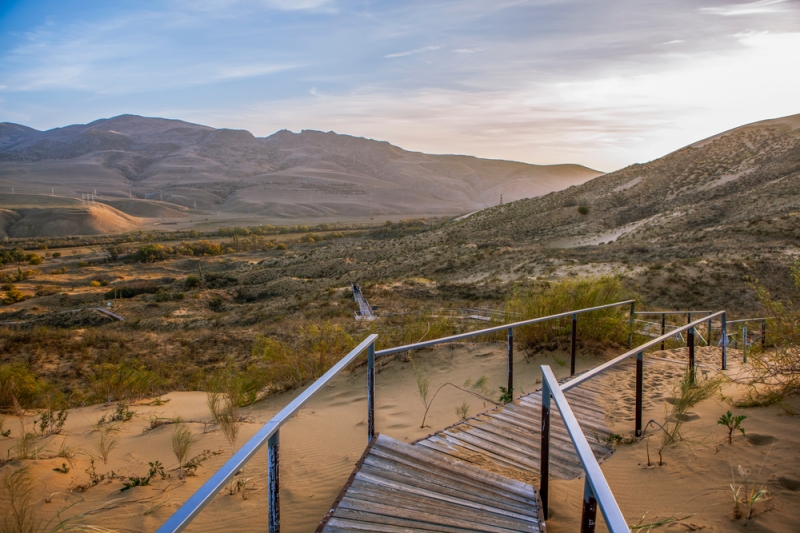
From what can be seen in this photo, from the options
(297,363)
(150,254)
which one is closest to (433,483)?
(297,363)

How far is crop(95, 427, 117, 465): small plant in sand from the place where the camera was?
17.9ft

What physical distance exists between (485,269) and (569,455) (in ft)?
89.1

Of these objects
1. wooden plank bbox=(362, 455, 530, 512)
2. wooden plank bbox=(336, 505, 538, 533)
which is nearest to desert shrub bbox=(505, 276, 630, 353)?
wooden plank bbox=(362, 455, 530, 512)

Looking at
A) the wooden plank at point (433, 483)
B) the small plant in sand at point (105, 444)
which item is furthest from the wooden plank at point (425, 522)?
the small plant in sand at point (105, 444)

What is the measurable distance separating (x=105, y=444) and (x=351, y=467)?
11.3 feet

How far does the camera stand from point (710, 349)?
1045 centimetres

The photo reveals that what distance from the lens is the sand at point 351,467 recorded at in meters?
3.66

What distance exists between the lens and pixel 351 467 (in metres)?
4.75

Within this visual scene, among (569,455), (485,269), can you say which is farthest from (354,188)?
(569,455)

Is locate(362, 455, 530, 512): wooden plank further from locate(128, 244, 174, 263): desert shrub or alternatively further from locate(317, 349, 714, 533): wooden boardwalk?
locate(128, 244, 174, 263): desert shrub

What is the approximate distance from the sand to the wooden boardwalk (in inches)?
9.9

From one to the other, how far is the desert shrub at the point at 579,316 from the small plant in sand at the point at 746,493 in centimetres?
535

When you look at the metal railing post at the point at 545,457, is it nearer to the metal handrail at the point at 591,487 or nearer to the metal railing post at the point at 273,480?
the metal handrail at the point at 591,487

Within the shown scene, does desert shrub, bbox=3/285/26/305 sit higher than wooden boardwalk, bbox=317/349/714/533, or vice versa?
wooden boardwalk, bbox=317/349/714/533
